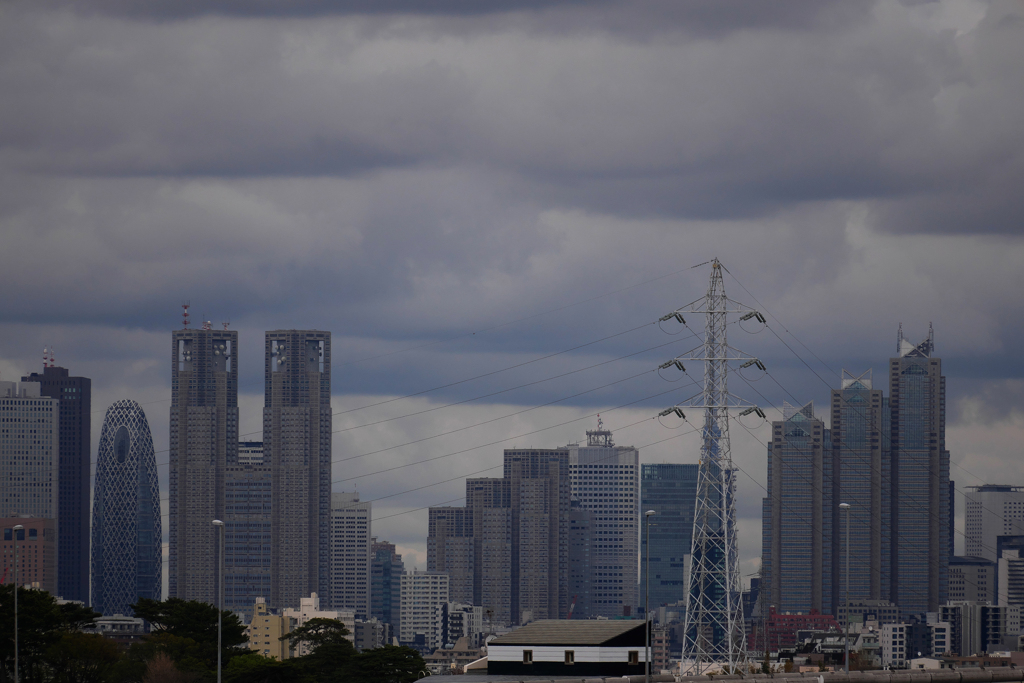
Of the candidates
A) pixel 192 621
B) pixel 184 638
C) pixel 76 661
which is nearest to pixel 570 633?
pixel 76 661

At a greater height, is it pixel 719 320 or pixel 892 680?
pixel 719 320

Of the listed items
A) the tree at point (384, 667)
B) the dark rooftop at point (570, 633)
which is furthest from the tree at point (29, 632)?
the dark rooftop at point (570, 633)

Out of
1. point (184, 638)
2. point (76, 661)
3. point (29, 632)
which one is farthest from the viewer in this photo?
point (184, 638)

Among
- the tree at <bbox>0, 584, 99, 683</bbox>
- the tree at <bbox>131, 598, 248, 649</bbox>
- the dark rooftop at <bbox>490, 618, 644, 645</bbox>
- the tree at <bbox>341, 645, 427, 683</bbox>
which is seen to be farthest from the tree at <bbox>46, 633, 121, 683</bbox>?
the dark rooftop at <bbox>490, 618, 644, 645</bbox>

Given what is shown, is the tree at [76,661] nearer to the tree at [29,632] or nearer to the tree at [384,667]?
the tree at [29,632]

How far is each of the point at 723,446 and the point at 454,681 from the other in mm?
48135

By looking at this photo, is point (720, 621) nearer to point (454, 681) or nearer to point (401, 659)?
point (401, 659)

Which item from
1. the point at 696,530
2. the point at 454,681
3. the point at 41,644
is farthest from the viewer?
the point at 696,530

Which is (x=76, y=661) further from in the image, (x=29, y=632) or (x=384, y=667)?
(x=384, y=667)

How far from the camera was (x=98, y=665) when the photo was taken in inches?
3967

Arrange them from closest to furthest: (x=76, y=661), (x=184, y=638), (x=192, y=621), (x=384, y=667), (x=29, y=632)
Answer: (x=29, y=632) < (x=76, y=661) < (x=384, y=667) < (x=184, y=638) < (x=192, y=621)

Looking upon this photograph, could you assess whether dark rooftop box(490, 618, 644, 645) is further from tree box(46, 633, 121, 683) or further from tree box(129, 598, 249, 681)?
tree box(46, 633, 121, 683)

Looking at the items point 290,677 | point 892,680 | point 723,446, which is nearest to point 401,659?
point 290,677

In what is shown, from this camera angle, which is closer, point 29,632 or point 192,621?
point 29,632
